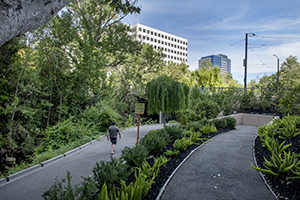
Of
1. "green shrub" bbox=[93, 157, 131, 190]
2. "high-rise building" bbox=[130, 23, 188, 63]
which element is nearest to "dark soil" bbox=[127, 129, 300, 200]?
"green shrub" bbox=[93, 157, 131, 190]

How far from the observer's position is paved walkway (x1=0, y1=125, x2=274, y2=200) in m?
4.08

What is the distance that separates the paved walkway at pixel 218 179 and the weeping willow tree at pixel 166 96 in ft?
13.1

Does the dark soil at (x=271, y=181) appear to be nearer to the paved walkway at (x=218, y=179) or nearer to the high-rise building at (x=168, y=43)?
the paved walkway at (x=218, y=179)

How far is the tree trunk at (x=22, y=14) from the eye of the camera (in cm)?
176

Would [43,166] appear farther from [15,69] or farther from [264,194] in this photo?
[264,194]

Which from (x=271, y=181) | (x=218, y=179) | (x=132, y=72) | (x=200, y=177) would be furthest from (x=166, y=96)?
(x=132, y=72)

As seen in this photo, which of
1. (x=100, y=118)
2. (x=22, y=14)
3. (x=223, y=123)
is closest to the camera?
(x=22, y=14)

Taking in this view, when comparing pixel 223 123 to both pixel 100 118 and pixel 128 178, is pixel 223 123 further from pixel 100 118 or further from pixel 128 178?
pixel 128 178

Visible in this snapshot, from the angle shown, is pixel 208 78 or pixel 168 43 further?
pixel 168 43

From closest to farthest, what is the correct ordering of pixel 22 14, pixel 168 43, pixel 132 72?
pixel 22 14 < pixel 132 72 < pixel 168 43

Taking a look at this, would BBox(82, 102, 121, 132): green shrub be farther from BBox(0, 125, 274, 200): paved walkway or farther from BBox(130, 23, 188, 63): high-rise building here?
BBox(130, 23, 188, 63): high-rise building

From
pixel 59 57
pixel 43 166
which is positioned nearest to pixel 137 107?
pixel 43 166

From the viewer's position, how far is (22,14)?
1.92 m

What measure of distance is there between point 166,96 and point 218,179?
20.7ft
